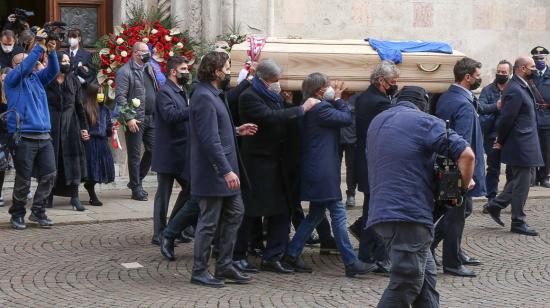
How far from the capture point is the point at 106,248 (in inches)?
382

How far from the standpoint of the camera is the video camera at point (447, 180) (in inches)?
244

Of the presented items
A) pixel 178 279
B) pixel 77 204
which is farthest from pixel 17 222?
pixel 178 279

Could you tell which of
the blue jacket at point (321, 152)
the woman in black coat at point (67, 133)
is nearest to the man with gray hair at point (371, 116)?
the blue jacket at point (321, 152)

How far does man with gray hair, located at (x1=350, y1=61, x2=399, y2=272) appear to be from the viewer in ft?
28.5

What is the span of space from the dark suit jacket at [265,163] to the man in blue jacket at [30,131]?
8.31 ft

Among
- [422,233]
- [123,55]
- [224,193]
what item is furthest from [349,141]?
[422,233]

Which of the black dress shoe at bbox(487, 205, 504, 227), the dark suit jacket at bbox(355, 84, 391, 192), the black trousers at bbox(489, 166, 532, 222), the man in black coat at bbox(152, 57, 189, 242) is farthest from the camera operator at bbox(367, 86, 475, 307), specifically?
the black dress shoe at bbox(487, 205, 504, 227)

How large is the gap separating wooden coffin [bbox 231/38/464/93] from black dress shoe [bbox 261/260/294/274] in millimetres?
1571

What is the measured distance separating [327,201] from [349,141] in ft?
13.5

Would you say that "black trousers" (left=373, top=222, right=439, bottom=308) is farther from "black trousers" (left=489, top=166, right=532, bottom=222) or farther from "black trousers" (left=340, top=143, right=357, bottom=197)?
"black trousers" (left=340, top=143, right=357, bottom=197)

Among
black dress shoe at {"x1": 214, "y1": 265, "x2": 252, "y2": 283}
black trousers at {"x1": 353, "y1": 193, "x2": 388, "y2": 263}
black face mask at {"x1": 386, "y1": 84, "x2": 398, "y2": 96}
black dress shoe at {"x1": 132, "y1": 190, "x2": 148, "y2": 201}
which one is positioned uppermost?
black face mask at {"x1": 386, "y1": 84, "x2": 398, "y2": 96}

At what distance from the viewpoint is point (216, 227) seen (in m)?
8.20

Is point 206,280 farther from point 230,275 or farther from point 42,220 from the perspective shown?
point 42,220

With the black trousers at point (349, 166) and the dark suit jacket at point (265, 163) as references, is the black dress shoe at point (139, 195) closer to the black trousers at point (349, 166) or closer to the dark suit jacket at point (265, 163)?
the black trousers at point (349, 166)
